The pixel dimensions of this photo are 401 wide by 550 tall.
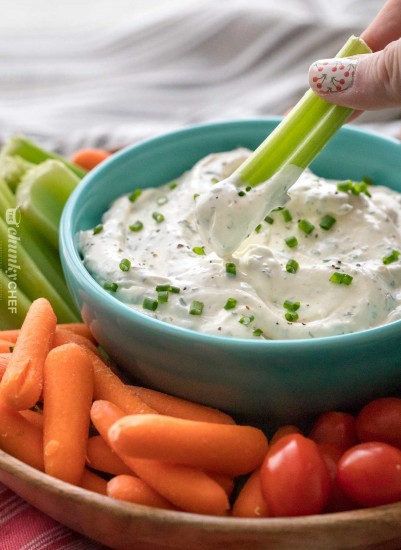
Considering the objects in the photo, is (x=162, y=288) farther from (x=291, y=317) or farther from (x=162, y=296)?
(x=291, y=317)

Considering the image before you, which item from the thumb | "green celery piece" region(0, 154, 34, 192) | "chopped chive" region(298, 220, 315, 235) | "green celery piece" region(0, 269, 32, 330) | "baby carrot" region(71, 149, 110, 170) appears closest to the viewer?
the thumb

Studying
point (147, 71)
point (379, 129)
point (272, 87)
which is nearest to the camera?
point (379, 129)

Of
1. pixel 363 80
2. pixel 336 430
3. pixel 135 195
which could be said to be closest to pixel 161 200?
pixel 135 195

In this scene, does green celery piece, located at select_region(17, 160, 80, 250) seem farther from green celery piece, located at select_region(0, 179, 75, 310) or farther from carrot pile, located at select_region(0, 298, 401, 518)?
carrot pile, located at select_region(0, 298, 401, 518)

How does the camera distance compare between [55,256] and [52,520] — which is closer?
[52,520]

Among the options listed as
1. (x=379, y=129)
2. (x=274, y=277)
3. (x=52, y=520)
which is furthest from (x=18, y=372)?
(x=379, y=129)

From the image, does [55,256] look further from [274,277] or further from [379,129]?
[379,129]

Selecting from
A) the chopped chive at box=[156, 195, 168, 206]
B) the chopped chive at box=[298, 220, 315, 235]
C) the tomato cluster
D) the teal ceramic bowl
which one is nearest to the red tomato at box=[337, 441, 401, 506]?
the tomato cluster
